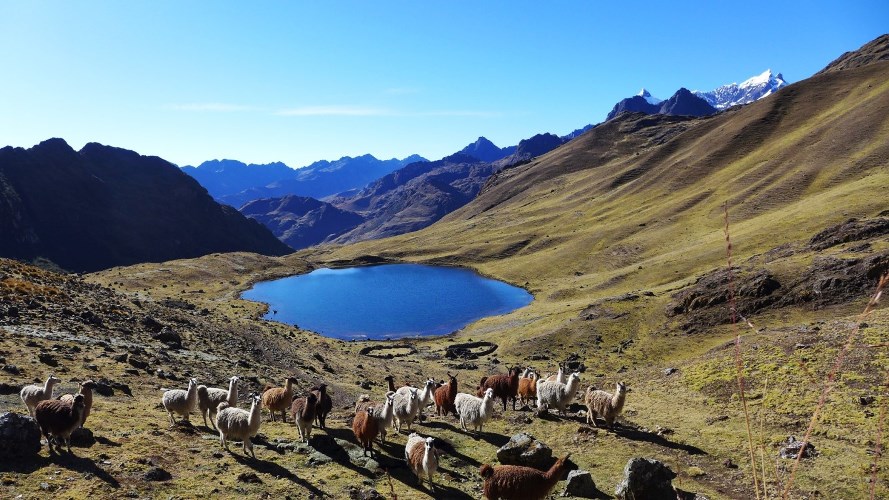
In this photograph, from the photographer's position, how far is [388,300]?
417 ft

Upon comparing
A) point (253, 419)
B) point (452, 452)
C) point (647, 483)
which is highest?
point (253, 419)

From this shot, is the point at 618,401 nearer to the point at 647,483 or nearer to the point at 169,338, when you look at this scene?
the point at 647,483

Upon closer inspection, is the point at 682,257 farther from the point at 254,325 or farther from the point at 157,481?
the point at 157,481

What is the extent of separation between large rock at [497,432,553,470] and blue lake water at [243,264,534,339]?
74968mm

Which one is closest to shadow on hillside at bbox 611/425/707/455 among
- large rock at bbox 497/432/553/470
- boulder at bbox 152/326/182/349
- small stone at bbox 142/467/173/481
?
large rock at bbox 497/432/553/470

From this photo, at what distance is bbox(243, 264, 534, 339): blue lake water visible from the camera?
101m

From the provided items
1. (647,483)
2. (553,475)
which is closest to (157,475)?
(553,475)

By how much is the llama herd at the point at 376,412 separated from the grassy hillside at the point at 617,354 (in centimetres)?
83

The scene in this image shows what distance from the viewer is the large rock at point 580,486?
1647 centimetres

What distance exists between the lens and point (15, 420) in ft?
50.6

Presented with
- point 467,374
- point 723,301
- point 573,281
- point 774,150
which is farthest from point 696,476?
point 774,150

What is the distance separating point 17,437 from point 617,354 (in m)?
53.0

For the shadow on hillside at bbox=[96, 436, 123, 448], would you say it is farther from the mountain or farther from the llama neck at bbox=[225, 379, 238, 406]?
the mountain

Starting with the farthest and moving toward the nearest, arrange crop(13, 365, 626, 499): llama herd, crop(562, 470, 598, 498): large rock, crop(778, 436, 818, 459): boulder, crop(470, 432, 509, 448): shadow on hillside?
1. crop(470, 432, 509, 448): shadow on hillside
2. crop(778, 436, 818, 459): boulder
3. crop(562, 470, 598, 498): large rock
4. crop(13, 365, 626, 499): llama herd
